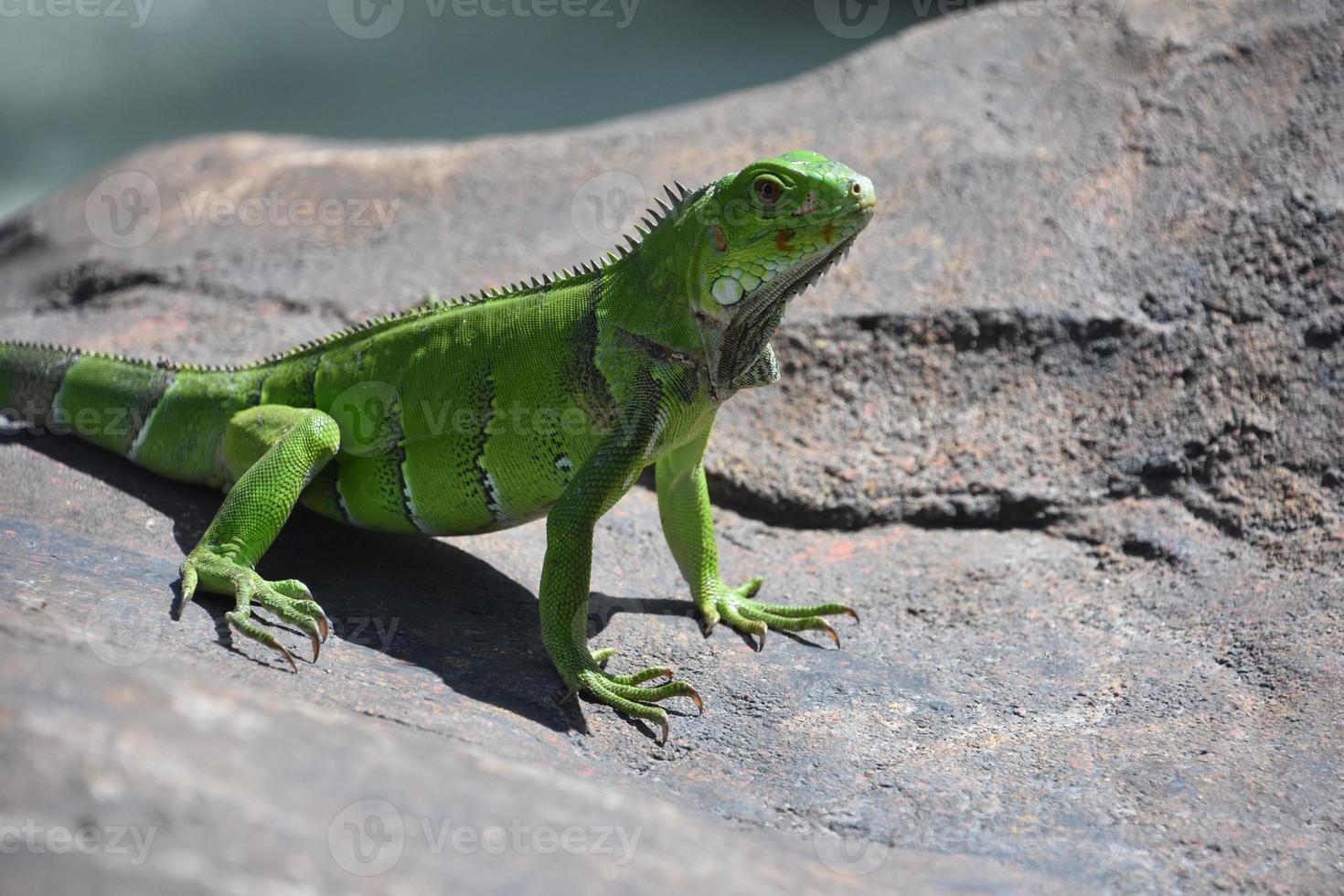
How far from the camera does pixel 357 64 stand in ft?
66.8

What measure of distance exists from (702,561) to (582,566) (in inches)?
42.4

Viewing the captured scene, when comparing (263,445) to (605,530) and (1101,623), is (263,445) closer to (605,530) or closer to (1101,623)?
(605,530)

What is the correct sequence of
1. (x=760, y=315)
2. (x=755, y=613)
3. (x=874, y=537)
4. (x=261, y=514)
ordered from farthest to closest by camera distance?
1. (x=874, y=537)
2. (x=755, y=613)
3. (x=261, y=514)
4. (x=760, y=315)

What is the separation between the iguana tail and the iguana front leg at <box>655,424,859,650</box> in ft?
6.09

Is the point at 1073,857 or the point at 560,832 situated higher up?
the point at 560,832

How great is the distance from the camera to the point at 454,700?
4.16 m

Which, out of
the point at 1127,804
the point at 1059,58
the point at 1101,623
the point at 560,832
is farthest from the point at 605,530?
the point at 1059,58

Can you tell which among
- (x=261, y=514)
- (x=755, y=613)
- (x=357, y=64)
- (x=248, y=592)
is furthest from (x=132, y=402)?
(x=357, y=64)

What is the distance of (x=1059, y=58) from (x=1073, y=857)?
6.35 m

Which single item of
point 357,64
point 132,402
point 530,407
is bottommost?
point 132,402

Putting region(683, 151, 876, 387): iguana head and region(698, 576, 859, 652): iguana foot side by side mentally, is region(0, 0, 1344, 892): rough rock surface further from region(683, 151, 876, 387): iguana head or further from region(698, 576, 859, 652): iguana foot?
region(683, 151, 876, 387): iguana head

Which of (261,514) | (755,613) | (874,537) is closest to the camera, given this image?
(261,514)

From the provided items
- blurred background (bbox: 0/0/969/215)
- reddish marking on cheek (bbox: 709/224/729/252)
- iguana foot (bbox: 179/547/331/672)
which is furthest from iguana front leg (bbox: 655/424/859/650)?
blurred background (bbox: 0/0/969/215)

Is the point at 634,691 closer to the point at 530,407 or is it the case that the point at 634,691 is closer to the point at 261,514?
the point at 530,407
